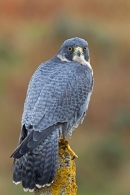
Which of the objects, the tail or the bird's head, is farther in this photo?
the bird's head

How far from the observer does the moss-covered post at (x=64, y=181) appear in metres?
Answer: 5.10

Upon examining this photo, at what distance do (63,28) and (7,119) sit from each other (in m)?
5.97

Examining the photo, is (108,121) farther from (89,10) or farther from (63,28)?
(89,10)

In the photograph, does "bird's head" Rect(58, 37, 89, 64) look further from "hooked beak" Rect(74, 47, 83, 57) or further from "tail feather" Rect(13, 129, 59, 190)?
"tail feather" Rect(13, 129, 59, 190)

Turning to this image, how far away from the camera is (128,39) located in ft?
58.5

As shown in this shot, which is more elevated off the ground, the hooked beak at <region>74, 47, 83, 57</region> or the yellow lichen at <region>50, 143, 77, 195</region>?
the hooked beak at <region>74, 47, 83, 57</region>

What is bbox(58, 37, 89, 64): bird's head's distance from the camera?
6.71 meters

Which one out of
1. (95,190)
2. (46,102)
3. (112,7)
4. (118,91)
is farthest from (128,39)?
(46,102)

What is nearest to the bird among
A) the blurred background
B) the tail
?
the tail

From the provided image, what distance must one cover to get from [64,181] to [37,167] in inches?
11.4

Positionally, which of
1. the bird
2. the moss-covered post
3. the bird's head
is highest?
the bird's head

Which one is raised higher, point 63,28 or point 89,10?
point 89,10


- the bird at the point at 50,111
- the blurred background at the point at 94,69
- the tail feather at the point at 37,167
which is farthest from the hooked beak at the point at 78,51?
the blurred background at the point at 94,69

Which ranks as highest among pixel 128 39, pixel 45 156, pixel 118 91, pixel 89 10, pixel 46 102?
pixel 89 10
